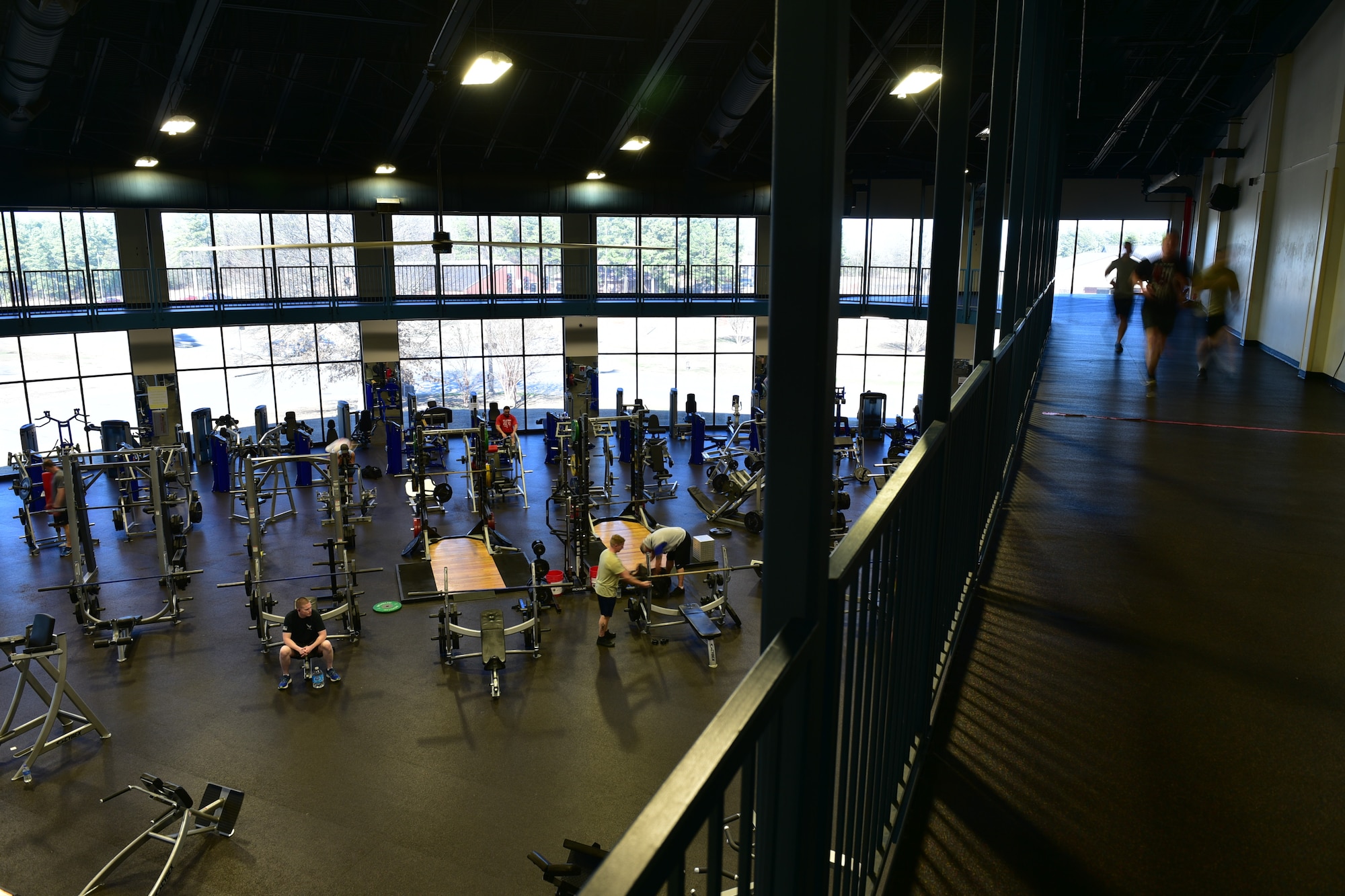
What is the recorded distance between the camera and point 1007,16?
4.24 metres

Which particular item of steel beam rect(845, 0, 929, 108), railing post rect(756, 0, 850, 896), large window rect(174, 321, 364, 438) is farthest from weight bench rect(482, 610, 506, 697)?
large window rect(174, 321, 364, 438)

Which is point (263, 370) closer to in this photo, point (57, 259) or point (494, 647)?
point (57, 259)

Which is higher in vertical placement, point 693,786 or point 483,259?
point 483,259

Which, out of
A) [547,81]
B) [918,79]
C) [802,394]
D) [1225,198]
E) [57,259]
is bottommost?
[802,394]

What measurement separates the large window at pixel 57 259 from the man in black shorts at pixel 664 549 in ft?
44.7

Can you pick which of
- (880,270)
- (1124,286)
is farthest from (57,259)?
(1124,286)

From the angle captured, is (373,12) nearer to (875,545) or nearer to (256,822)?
(256,822)

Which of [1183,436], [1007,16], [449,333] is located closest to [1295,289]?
[1183,436]

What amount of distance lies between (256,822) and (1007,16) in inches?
310

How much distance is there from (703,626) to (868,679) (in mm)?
8748

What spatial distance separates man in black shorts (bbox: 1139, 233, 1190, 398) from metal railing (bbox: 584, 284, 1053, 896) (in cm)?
533

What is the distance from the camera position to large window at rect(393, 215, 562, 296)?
23109 millimetres

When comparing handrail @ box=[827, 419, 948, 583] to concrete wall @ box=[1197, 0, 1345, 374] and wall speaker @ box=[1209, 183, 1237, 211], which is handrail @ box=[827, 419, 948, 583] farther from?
wall speaker @ box=[1209, 183, 1237, 211]

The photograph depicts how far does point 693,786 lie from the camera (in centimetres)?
106
